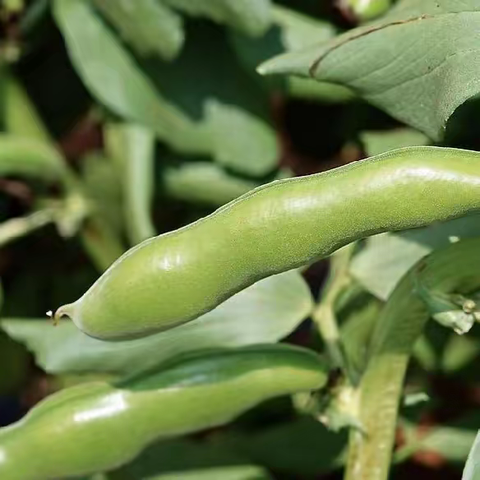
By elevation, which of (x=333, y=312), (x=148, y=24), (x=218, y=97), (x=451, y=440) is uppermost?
(x=148, y=24)

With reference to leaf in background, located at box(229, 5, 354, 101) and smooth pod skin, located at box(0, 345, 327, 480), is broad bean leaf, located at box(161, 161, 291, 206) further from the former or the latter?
smooth pod skin, located at box(0, 345, 327, 480)

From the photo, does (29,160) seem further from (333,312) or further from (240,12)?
(333,312)

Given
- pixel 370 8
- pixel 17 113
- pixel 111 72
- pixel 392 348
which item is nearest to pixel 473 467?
pixel 392 348

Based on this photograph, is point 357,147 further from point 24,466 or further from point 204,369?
point 24,466

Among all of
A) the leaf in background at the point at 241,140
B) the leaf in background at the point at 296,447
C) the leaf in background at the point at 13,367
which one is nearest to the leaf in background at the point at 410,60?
the leaf in background at the point at 241,140

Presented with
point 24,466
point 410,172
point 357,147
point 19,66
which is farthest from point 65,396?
point 19,66

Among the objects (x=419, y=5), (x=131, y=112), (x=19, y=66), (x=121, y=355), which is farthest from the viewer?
(x=19, y=66)
